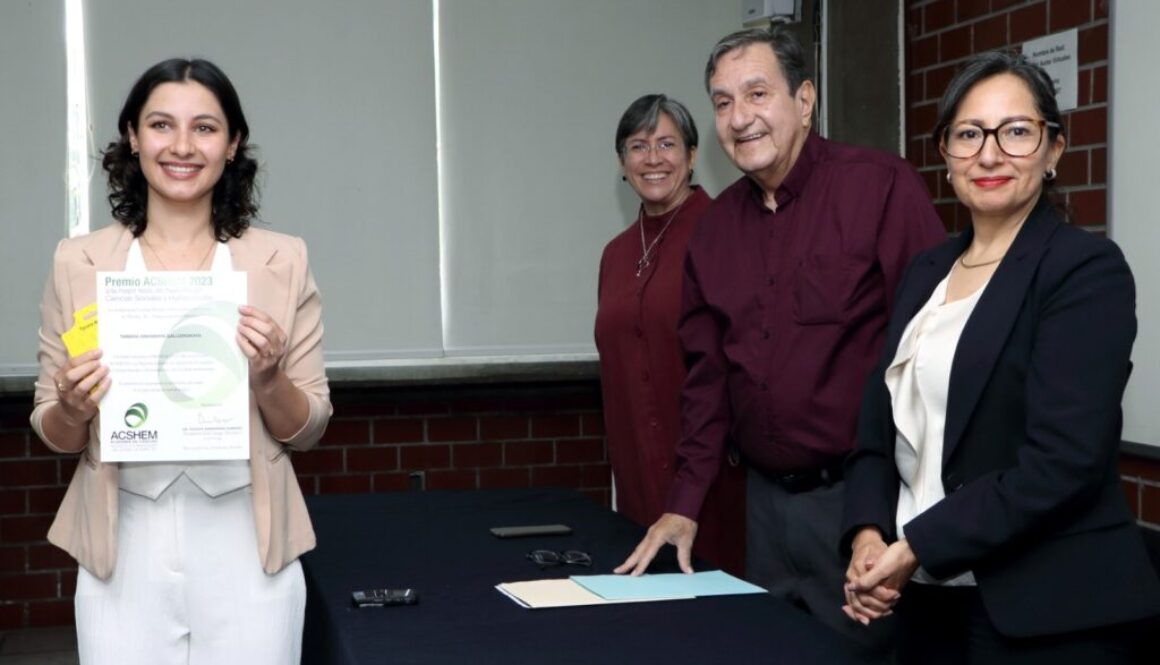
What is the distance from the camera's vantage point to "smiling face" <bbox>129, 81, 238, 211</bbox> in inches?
83.9

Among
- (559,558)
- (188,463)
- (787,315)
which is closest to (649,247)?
(787,315)

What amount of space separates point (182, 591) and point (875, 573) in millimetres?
1095

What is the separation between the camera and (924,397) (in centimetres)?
196

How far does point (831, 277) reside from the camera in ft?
8.46

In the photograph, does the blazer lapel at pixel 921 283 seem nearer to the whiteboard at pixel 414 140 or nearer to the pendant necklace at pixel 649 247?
the pendant necklace at pixel 649 247

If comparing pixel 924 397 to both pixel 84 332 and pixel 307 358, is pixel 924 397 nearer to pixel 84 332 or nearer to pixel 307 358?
pixel 307 358

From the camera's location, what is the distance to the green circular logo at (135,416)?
2016mm

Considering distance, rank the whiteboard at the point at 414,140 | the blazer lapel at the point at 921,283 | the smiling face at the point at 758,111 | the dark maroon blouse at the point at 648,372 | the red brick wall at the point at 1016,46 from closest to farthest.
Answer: the blazer lapel at the point at 921,283 → the smiling face at the point at 758,111 → the red brick wall at the point at 1016,46 → the dark maroon blouse at the point at 648,372 → the whiteboard at the point at 414,140

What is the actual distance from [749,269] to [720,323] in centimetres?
14

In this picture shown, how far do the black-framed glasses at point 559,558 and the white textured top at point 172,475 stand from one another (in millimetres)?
615

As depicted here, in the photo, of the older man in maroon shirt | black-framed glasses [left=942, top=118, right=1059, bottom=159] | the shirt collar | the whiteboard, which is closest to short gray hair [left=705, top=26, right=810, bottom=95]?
the older man in maroon shirt

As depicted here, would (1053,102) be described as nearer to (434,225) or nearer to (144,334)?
(144,334)

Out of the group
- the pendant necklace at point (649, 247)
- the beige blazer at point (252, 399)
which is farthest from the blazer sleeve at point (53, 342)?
the pendant necklace at point (649, 247)

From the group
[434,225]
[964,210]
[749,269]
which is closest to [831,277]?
[749,269]
